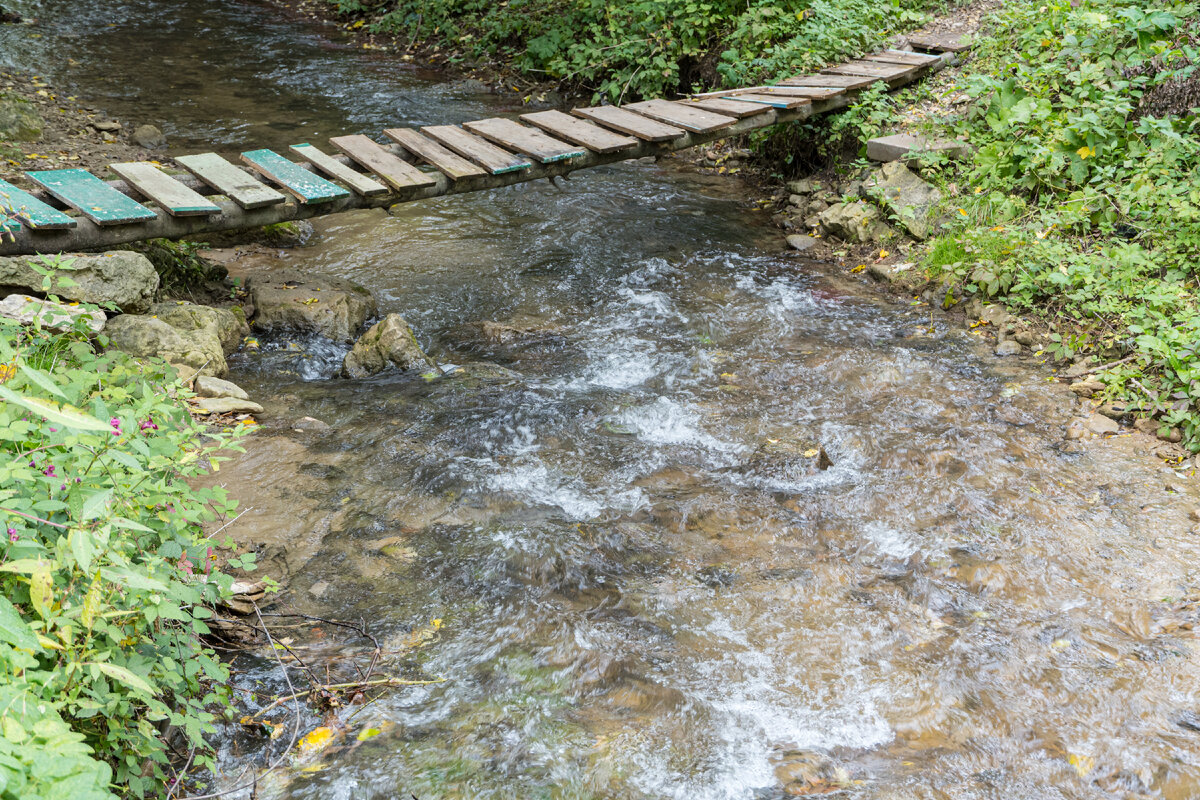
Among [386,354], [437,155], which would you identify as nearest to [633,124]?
[437,155]

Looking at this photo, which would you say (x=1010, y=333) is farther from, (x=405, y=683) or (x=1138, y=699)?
(x=405, y=683)

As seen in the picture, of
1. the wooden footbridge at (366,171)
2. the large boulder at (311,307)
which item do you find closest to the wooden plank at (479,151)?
the wooden footbridge at (366,171)

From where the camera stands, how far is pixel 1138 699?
2709mm

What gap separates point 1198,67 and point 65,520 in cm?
648

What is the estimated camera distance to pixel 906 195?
6141 millimetres

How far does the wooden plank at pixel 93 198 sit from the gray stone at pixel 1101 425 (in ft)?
15.9

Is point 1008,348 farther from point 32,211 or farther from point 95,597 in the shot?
point 32,211

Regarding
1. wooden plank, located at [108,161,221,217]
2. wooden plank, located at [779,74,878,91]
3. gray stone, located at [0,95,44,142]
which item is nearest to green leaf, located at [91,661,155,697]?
wooden plank, located at [108,161,221,217]

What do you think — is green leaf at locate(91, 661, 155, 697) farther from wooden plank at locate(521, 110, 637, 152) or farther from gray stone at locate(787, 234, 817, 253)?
gray stone at locate(787, 234, 817, 253)

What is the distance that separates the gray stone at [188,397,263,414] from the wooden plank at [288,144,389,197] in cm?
137

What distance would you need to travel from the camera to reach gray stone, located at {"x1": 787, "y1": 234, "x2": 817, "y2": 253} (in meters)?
6.46

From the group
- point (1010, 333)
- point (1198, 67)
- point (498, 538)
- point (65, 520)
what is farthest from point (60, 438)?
point (1198, 67)

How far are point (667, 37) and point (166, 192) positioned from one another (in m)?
6.27

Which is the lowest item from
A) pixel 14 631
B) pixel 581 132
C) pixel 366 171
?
pixel 14 631
